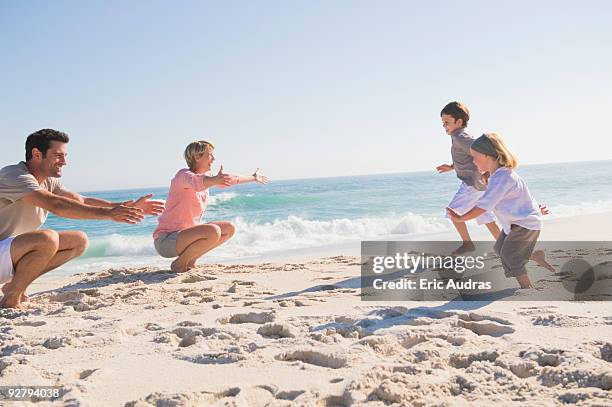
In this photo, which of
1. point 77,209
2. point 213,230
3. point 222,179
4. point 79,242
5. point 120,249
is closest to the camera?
point 77,209

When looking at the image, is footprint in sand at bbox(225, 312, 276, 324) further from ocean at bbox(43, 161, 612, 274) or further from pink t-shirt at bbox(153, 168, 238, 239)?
ocean at bbox(43, 161, 612, 274)

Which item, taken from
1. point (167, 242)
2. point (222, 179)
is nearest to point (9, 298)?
point (167, 242)

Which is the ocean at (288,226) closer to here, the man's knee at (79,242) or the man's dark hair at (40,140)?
the man's knee at (79,242)

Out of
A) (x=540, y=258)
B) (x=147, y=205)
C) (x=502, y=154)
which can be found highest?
(x=502, y=154)

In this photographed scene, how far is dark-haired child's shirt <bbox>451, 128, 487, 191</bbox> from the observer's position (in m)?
4.93

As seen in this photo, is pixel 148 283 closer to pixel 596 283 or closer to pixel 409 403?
pixel 409 403

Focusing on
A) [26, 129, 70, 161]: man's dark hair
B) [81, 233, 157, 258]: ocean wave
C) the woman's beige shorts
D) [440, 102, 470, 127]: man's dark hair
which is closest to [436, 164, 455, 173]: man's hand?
[440, 102, 470, 127]: man's dark hair

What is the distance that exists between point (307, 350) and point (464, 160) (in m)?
3.26

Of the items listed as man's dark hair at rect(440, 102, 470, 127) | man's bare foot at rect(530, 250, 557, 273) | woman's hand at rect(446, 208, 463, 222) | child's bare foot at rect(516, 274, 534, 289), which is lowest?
child's bare foot at rect(516, 274, 534, 289)

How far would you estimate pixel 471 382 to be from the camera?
1.98 meters

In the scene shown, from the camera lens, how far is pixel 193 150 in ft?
16.3

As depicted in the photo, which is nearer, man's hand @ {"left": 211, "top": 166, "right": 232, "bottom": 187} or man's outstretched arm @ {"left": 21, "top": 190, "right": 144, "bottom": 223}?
man's outstretched arm @ {"left": 21, "top": 190, "right": 144, "bottom": 223}

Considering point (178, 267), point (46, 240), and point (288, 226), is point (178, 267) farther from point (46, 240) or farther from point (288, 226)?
point (288, 226)

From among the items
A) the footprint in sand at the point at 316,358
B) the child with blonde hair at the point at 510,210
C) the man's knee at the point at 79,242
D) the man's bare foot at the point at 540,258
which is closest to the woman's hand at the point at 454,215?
the child with blonde hair at the point at 510,210
